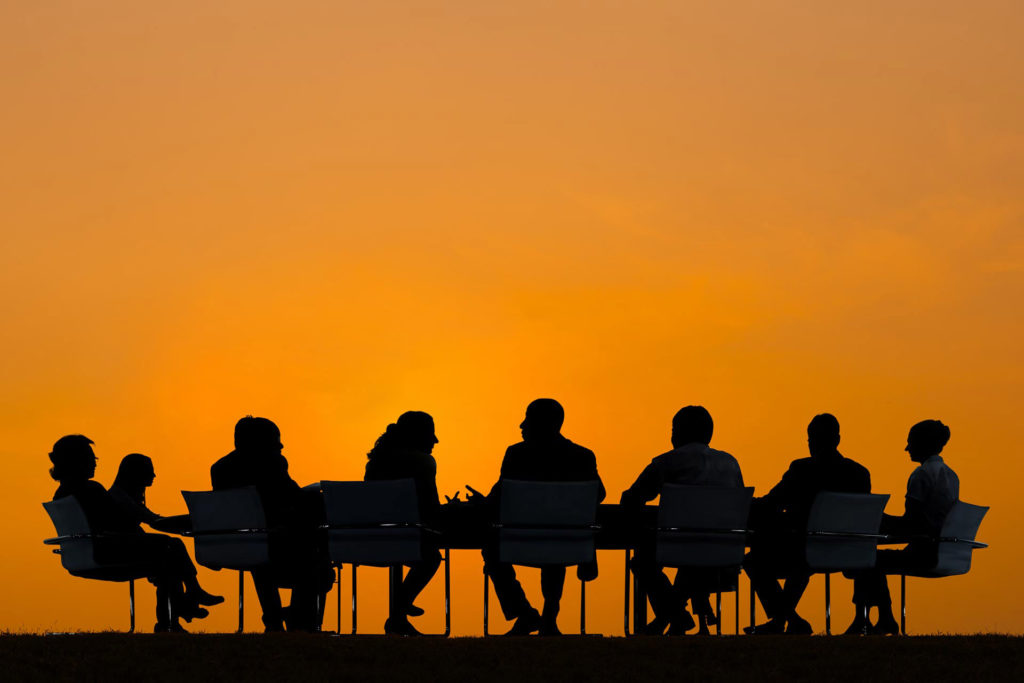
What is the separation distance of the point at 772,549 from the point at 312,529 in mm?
3076

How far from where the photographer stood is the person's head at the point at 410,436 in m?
10.7

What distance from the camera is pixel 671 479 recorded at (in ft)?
34.4

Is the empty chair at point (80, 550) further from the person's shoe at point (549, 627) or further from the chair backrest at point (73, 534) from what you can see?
the person's shoe at point (549, 627)

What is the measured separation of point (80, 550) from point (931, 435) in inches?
235

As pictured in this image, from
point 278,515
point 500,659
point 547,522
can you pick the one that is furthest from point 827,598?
point 278,515

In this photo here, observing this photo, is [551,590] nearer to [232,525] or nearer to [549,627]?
[549,627]

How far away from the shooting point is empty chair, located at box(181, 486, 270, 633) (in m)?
10.5

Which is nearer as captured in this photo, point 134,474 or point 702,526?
point 702,526

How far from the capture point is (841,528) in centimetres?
1052

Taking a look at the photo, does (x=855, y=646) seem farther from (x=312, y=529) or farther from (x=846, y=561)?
(x=312, y=529)

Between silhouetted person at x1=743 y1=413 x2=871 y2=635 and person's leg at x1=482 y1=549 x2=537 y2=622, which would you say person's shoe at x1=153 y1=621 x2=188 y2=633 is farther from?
silhouetted person at x1=743 y1=413 x2=871 y2=635

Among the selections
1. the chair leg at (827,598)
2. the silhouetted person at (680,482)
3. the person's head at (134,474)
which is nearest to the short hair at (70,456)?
the person's head at (134,474)

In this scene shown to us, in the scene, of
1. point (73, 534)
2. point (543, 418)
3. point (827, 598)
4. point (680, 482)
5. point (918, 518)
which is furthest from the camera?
point (918, 518)

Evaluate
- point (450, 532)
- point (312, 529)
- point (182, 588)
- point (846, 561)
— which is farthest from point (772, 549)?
point (182, 588)
